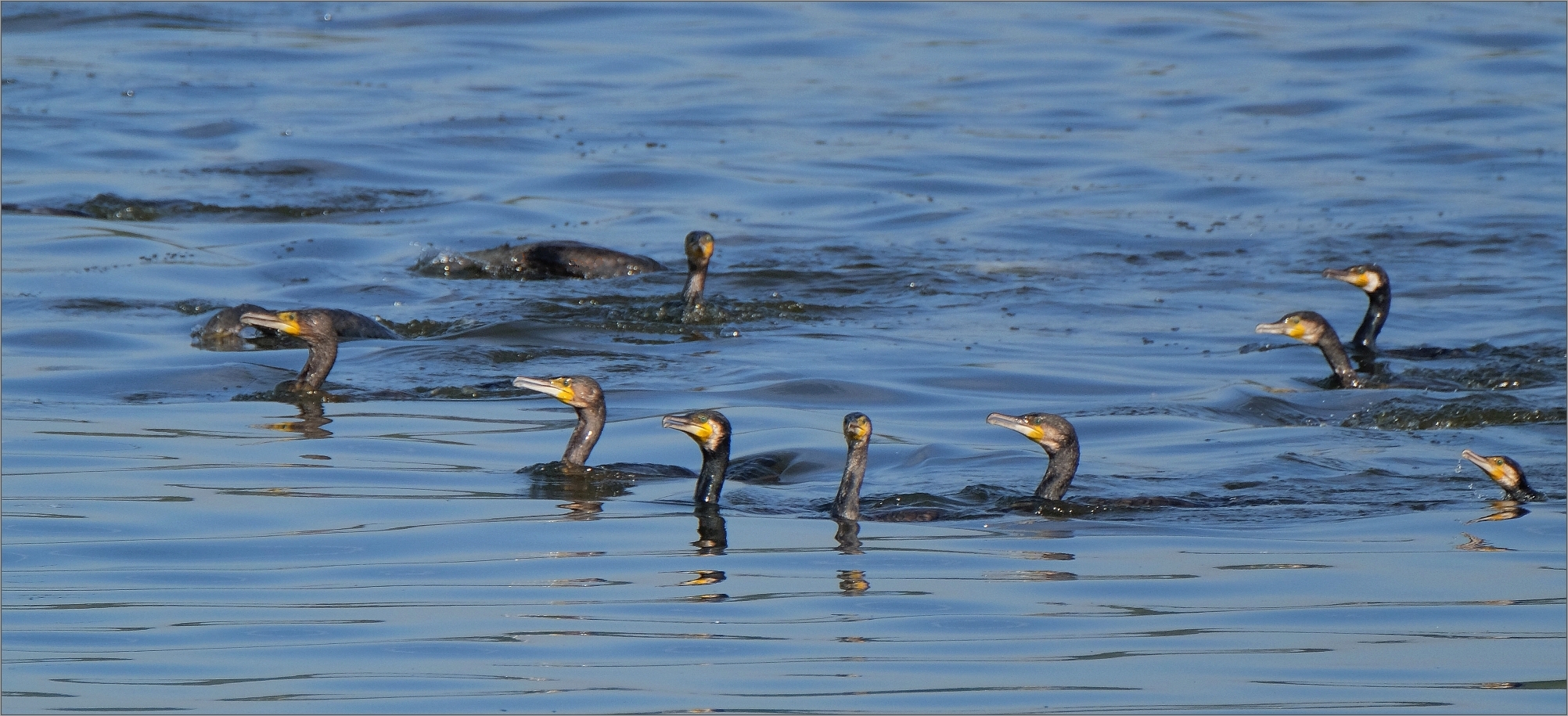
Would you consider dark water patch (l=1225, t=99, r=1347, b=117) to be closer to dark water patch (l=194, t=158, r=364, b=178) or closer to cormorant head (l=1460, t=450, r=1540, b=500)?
dark water patch (l=194, t=158, r=364, b=178)

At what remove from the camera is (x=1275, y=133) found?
80.4 feet

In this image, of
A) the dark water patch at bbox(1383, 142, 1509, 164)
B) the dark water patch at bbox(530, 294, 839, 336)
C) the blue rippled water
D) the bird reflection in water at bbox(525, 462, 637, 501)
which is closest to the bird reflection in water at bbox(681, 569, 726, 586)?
the blue rippled water

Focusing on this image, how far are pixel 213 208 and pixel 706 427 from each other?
10324 millimetres

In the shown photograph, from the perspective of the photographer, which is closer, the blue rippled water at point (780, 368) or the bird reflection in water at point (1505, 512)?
the blue rippled water at point (780, 368)

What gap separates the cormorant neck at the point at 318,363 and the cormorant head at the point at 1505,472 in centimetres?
619

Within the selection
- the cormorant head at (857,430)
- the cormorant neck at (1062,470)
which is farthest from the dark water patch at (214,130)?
the cormorant neck at (1062,470)

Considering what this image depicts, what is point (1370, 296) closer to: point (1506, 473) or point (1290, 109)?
point (1506, 473)

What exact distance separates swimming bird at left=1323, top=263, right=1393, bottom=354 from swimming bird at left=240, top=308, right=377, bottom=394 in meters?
6.96

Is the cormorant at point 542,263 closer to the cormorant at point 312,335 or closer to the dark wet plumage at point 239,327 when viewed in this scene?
the dark wet plumage at point 239,327

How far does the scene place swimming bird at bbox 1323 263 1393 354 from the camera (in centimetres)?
1441

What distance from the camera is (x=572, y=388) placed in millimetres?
9867

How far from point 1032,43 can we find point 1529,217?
39.7 ft

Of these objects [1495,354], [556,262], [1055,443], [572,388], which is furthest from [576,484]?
[1495,354]

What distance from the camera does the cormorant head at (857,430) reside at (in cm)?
888
